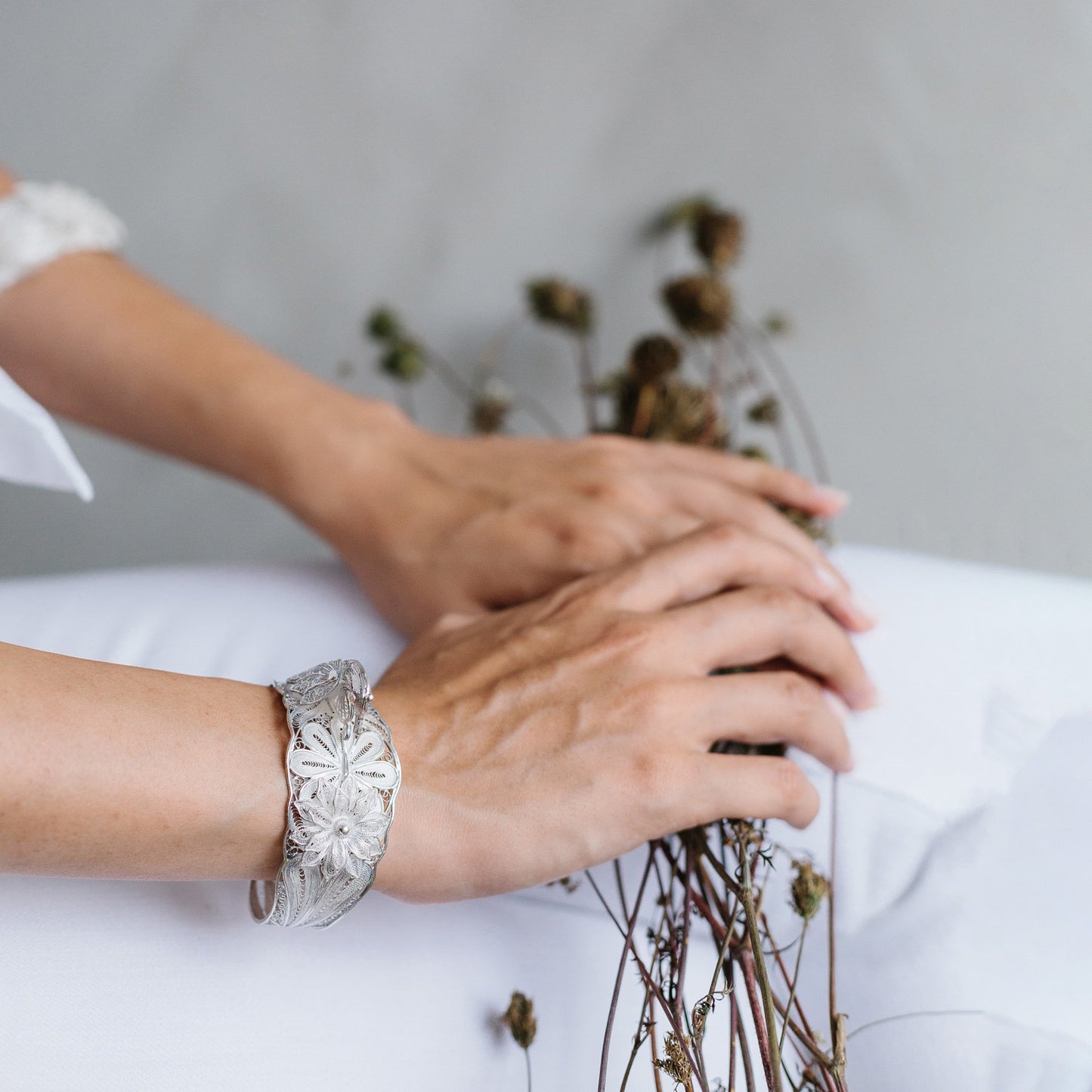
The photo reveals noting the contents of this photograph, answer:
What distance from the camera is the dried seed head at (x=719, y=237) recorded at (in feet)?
3.96

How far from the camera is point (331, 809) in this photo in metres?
0.50

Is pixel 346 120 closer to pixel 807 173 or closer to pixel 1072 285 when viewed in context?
pixel 807 173

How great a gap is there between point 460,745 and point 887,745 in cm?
29

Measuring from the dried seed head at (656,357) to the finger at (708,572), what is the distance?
37 centimetres

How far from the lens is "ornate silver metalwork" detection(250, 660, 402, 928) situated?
0.50 meters

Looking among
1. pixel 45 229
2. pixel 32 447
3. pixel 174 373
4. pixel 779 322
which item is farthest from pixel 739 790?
pixel 779 322

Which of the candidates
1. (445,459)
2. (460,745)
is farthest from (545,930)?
(445,459)

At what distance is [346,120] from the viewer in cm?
133

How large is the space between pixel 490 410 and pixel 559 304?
19 centimetres

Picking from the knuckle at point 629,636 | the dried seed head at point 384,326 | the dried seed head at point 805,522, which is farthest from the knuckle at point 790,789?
the dried seed head at point 384,326

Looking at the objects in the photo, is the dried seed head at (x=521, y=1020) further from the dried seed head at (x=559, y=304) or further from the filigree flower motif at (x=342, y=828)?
the dried seed head at (x=559, y=304)

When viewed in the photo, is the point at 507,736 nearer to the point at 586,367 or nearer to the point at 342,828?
the point at 342,828

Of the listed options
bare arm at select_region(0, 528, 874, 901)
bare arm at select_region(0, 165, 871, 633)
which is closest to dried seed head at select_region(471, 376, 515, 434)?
bare arm at select_region(0, 165, 871, 633)

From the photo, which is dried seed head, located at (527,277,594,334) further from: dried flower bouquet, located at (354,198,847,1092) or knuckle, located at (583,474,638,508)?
knuckle, located at (583,474,638,508)
